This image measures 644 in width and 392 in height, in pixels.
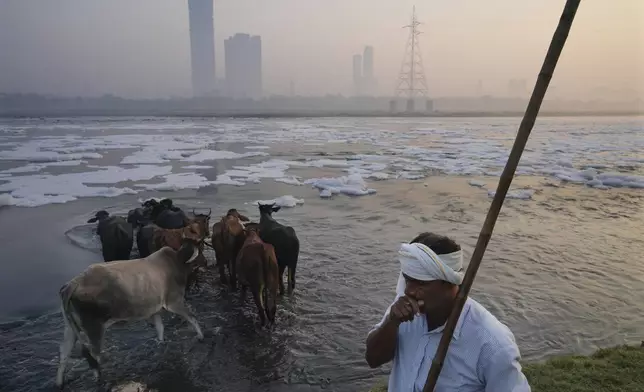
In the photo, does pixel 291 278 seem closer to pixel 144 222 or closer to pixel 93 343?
pixel 93 343

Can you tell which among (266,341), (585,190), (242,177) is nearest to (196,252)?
(266,341)

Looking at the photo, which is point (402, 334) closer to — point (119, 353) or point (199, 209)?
point (119, 353)

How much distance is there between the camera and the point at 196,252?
6.70 meters

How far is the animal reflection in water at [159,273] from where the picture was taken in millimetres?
5258

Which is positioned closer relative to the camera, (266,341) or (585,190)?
(266,341)

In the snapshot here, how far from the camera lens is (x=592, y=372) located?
493cm

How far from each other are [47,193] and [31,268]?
25.2 ft

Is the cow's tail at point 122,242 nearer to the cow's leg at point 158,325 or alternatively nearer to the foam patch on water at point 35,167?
the cow's leg at point 158,325

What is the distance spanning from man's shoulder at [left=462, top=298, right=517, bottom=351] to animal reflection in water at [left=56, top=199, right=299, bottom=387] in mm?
4194

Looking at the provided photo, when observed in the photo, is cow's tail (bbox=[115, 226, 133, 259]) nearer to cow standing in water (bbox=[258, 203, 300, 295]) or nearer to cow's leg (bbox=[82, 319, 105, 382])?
cow standing in water (bbox=[258, 203, 300, 295])

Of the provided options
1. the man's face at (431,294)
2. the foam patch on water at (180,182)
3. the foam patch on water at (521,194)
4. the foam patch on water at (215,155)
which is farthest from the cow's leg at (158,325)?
the foam patch on water at (215,155)

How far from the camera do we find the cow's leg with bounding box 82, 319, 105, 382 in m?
5.23

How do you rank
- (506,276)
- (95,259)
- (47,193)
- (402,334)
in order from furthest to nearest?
1. (47,193)
2. (95,259)
3. (506,276)
4. (402,334)

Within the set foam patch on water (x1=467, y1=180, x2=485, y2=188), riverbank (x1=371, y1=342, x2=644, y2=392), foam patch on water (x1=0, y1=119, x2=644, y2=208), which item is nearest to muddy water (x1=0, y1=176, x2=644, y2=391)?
riverbank (x1=371, y1=342, x2=644, y2=392)
